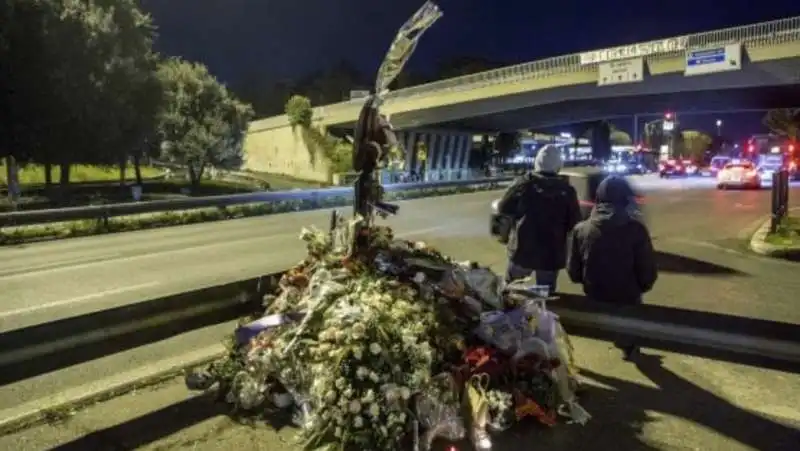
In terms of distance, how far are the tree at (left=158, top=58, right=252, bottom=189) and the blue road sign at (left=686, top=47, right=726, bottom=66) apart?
81.6 ft

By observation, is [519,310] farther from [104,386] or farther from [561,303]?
[104,386]

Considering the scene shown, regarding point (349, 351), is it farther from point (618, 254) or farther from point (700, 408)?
point (618, 254)

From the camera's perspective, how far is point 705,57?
34.9 m

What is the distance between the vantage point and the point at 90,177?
48.9m

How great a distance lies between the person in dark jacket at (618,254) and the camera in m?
5.88

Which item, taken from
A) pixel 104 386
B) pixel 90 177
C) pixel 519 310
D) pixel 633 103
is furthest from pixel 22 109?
pixel 633 103

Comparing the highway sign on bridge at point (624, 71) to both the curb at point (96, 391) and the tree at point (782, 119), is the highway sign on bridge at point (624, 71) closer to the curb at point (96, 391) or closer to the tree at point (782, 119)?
the tree at point (782, 119)

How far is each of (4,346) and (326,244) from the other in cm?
218

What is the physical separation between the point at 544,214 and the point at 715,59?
3232 centimetres

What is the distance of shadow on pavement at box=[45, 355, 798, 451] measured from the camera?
412 centimetres

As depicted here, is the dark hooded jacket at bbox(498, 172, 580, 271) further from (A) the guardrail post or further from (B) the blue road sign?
(B) the blue road sign

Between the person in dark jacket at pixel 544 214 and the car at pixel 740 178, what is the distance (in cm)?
3267

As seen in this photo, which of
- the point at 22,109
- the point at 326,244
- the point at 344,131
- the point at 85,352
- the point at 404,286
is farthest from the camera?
the point at 344,131

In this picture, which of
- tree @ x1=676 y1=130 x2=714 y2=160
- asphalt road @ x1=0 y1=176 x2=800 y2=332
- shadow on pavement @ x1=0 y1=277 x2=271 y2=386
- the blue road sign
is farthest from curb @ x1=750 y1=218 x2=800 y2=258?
tree @ x1=676 y1=130 x2=714 y2=160
